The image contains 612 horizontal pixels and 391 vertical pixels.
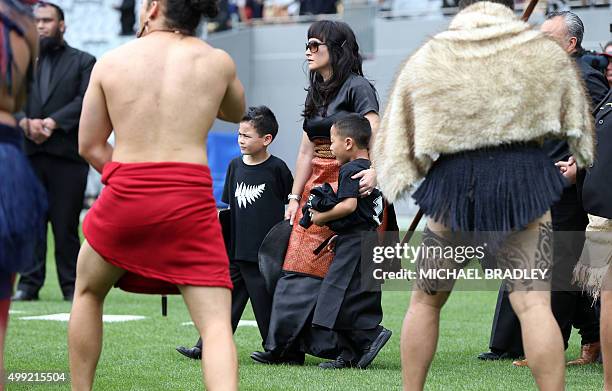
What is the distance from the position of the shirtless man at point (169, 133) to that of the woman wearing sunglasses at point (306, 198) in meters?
2.23

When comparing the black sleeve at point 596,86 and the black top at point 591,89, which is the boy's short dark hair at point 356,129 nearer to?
the black top at point 591,89

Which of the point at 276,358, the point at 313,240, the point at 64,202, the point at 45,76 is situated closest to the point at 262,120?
the point at 313,240

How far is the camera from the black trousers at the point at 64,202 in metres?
9.97

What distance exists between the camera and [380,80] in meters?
22.1

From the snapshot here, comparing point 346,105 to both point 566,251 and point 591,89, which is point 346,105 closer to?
point 591,89

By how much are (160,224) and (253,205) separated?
2.68 m

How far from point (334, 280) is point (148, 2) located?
2520 millimetres

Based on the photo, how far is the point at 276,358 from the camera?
21.3ft

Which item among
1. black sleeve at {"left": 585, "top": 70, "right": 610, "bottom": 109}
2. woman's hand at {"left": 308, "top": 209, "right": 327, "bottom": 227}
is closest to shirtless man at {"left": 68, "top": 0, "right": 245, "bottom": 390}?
woman's hand at {"left": 308, "top": 209, "right": 327, "bottom": 227}

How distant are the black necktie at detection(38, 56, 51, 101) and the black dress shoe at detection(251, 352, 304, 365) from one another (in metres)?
4.51

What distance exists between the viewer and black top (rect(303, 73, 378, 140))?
634 centimetres

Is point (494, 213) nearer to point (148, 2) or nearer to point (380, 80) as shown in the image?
point (148, 2)

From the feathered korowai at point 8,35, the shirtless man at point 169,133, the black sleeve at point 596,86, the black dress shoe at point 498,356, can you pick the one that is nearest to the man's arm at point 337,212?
the black dress shoe at point 498,356

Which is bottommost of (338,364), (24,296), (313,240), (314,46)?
(24,296)
